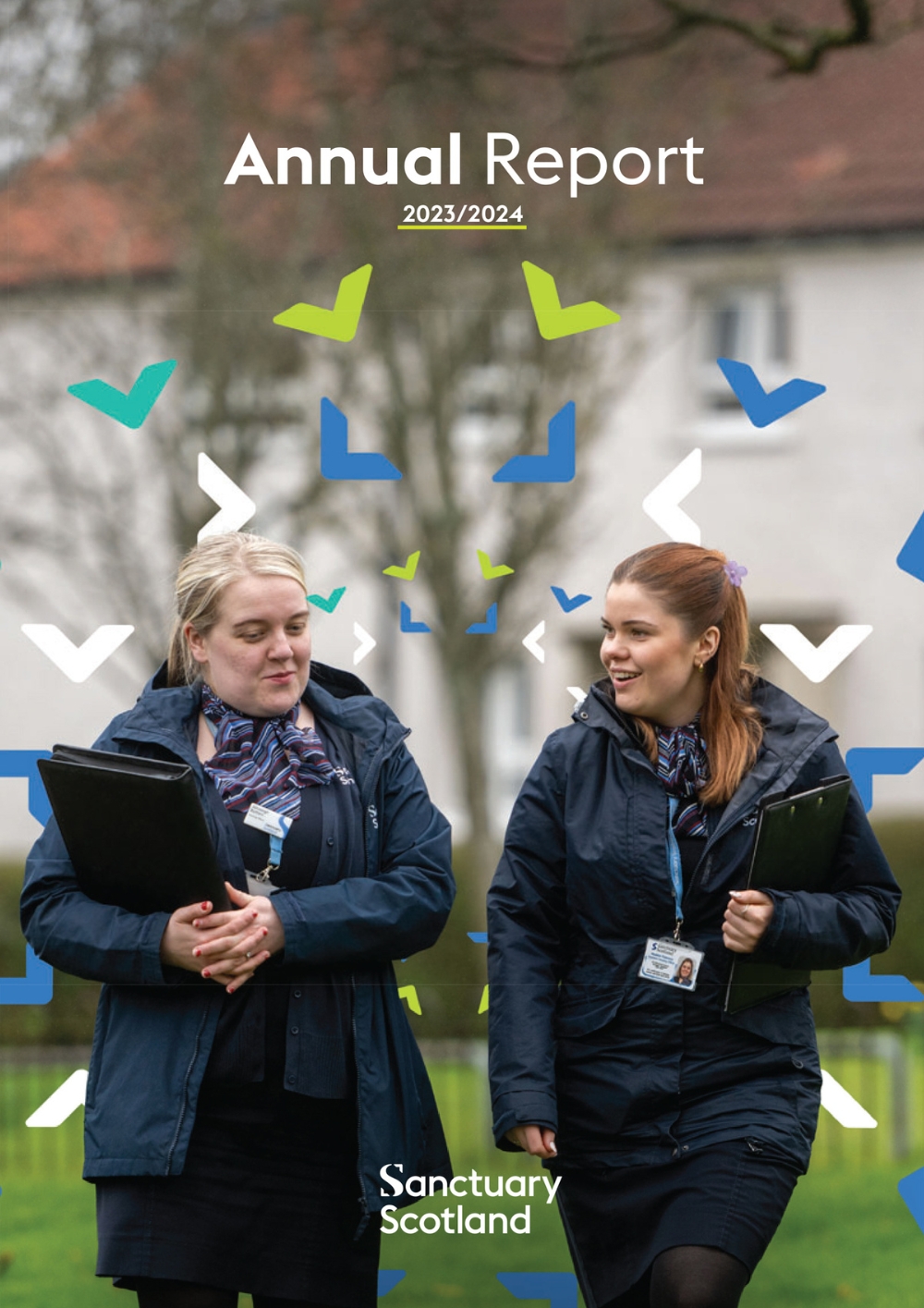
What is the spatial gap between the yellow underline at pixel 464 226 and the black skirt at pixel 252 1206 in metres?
1.90

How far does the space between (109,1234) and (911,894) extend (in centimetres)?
185

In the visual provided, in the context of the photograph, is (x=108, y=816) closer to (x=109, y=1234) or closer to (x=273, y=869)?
(x=273, y=869)

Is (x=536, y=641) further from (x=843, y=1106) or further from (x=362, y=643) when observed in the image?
(x=843, y=1106)

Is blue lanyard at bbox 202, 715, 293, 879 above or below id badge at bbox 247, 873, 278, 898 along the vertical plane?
above

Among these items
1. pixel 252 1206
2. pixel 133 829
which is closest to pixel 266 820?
pixel 133 829

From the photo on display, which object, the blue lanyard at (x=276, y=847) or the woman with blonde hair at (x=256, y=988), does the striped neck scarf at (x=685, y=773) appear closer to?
the woman with blonde hair at (x=256, y=988)

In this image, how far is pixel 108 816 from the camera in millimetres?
2707

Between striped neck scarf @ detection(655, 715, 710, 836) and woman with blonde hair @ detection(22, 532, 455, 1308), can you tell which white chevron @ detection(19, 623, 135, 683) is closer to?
woman with blonde hair @ detection(22, 532, 455, 1308)

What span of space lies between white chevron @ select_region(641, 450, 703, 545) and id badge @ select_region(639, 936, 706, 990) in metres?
1.05

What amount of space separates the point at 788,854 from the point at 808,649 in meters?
0.83

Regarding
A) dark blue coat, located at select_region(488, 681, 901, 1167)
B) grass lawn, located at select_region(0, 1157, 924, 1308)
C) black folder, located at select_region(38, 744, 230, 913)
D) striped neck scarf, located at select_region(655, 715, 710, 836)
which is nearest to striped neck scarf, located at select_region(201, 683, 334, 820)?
black folder, located at select_region(38, 744, 230, 913)

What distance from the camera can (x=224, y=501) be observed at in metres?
3.62

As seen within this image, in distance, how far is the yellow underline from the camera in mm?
3553

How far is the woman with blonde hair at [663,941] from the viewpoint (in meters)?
2.69
